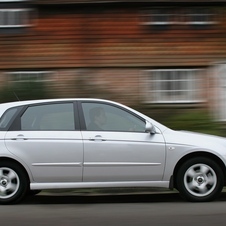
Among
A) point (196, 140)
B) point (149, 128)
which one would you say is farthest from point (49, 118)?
point (196, 140)

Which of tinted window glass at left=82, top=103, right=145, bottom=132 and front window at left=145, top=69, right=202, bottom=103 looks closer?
tinted window glass at left=82, top=103, right=145, bottom=132

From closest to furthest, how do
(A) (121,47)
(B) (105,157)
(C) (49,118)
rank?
(B) (105,157) < (C) (49,118) < (A) (121,47)

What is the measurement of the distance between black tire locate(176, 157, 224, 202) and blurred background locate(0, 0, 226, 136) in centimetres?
821

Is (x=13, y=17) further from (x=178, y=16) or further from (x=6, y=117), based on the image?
(x=6, y=117)

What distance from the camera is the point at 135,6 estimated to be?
645 inches

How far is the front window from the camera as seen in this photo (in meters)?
16.6

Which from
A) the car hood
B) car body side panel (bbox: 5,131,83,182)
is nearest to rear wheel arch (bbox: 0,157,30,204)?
car body side panel (bbox: 5,131,83,182)

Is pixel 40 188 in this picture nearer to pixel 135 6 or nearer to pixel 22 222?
pixel 22 222

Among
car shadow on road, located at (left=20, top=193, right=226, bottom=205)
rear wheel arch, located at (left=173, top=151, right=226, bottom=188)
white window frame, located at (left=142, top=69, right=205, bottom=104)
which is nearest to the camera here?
rear wheel arch, located at (left=173, top=151, right=226, bottom=188)

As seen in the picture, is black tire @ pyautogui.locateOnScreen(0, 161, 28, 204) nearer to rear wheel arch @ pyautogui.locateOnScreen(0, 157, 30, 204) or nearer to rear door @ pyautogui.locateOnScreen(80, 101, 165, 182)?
rear wheel arch @ pyautogui.locateOnScreen(0, 157, 30, 204)

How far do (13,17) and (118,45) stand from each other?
10.4 feet

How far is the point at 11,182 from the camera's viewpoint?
316 inches

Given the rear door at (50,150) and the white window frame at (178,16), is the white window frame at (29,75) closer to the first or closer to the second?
the white window frame at (178,16)

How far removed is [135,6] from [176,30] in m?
1.37
